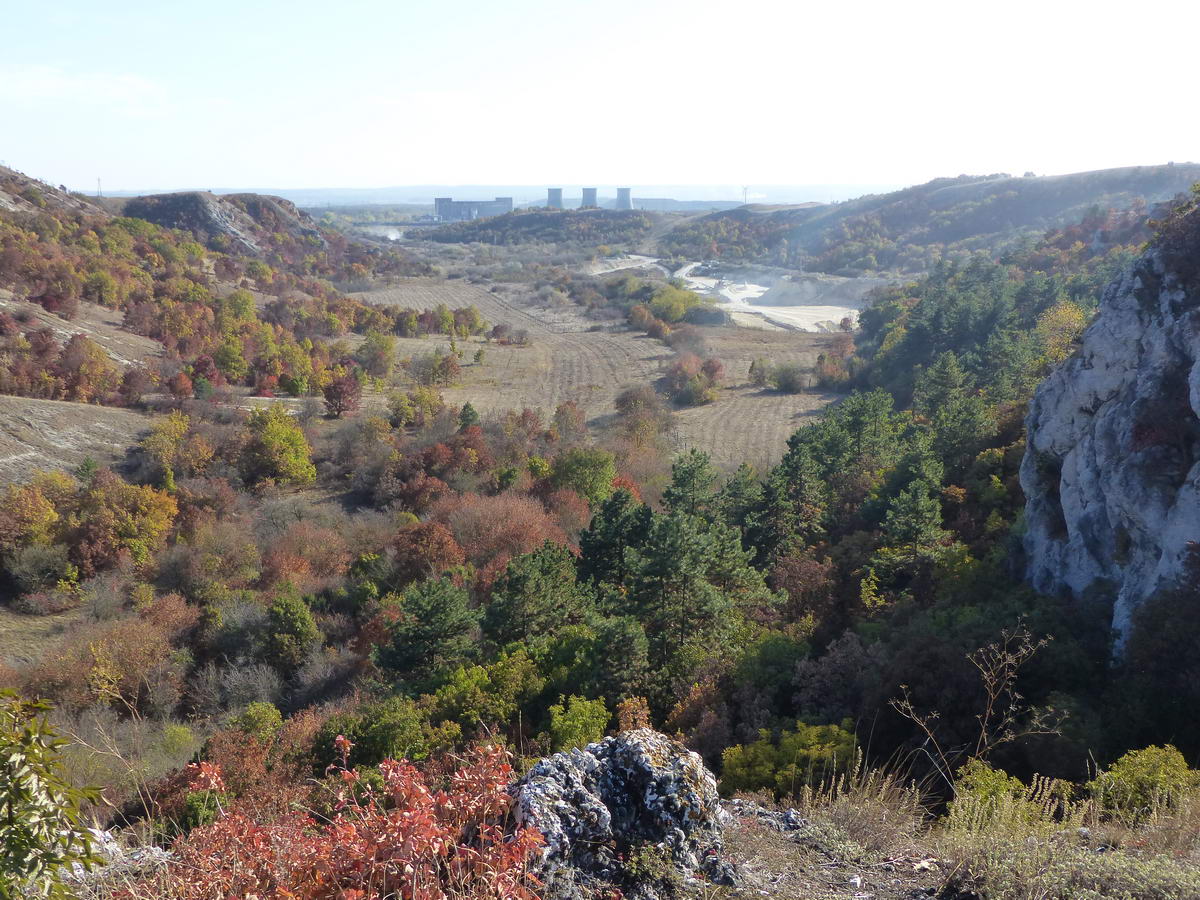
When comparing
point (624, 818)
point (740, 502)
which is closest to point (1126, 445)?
point (740, 502)

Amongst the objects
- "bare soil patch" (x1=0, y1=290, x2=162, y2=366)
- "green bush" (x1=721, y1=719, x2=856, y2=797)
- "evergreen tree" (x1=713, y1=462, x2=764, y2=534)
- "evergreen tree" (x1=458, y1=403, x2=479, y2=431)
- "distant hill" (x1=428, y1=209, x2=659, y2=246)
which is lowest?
"green bush" (x1=721, y1=719, x2=856, y2=797)

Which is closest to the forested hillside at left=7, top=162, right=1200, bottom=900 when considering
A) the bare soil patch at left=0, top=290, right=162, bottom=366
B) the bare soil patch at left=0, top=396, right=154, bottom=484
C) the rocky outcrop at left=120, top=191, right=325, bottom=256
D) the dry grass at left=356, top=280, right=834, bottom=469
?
the bare soil patch at left=0, top=290, right=162, bottom=366

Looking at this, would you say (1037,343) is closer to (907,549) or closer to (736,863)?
(907,549)

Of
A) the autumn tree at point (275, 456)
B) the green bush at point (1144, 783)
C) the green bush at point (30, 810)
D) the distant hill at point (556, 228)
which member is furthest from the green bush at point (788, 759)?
the distant hill at point (556, 228)

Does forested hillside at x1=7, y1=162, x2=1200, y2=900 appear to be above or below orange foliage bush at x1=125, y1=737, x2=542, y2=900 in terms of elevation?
below

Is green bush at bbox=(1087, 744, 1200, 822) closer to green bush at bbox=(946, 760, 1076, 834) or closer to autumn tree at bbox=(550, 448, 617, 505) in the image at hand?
green bush at bbox=(946, 760, 1076, 834)

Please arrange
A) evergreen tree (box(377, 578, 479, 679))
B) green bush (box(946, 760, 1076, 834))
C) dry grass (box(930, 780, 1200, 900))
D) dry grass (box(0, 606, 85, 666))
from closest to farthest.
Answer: dry grass (box(930, 780, 1200, 900)) → green bush (box(946, 760, 1076, 834)) → evergreen tree (box(377, 578, 479, 679)) → dry grass (box(0, 606, 85, 666))

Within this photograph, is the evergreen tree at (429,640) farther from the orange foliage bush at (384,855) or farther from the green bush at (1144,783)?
the green bush at (1144,783)
